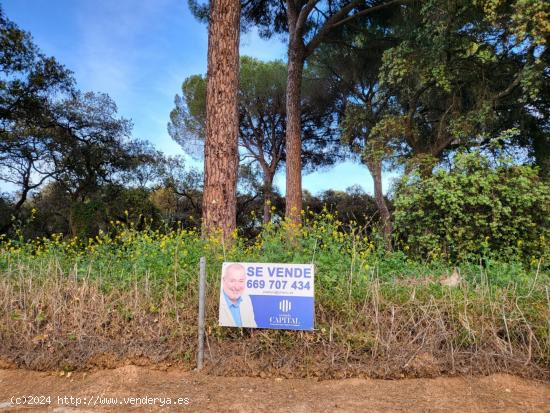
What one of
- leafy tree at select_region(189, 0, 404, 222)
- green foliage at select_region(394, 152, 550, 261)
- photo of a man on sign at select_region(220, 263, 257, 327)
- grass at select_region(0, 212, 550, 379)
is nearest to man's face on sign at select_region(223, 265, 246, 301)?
photo of a man on sign at select_region(220, 263, 257, 327)

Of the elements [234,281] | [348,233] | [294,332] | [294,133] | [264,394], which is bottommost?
[264,394]

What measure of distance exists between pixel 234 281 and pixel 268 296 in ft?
1.01

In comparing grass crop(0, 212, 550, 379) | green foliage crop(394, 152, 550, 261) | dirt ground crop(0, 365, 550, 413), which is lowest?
dirt ground crop(0, 365, 550, 413)

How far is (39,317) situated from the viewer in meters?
3.59

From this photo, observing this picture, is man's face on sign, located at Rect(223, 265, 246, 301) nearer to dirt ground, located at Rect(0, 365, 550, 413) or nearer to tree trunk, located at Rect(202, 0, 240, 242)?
dirt ground, located at Rect(0, 365, 550, 413)

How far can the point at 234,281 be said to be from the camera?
322 centimetres

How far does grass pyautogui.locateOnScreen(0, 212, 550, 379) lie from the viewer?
3.10m

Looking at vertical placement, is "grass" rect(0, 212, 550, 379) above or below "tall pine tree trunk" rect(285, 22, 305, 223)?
below

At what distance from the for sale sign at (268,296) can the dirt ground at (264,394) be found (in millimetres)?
446

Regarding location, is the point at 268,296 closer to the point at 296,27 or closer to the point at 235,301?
the point at 235,301

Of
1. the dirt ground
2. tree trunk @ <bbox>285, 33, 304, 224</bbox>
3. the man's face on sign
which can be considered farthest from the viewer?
tree trunk @ <bbox>285, 33, 304, 224</bbox>

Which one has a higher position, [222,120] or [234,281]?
[222,120]

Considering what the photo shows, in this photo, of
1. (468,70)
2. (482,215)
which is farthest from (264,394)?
(468,70)

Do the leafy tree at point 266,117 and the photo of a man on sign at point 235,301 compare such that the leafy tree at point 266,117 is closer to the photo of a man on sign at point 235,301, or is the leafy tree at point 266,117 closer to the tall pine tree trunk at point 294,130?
the tall pine tree trunk at point 294,130
